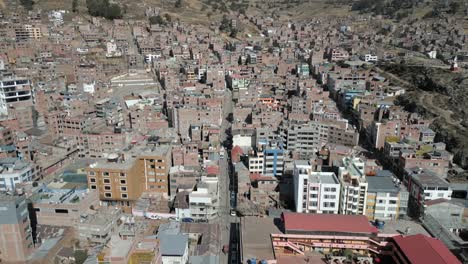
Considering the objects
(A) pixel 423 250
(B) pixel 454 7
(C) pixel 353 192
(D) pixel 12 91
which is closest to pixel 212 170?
(C) pixel 353 192

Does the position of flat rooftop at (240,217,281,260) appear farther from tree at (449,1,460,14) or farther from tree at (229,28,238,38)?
tree at (449,1,460,14)

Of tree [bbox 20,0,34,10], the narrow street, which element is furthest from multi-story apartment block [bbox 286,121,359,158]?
tree [bbox 20,0,34,10]

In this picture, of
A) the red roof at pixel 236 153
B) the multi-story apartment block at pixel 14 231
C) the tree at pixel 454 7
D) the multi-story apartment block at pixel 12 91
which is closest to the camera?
the multi-story apartment block at pixel 14 231

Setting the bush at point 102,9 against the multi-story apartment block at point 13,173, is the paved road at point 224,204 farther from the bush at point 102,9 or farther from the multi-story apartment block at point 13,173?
the bush at point 102,9

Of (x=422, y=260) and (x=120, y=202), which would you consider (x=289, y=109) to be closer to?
(x=120, y=202)

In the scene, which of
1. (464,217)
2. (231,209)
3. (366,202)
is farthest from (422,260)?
(231,209)

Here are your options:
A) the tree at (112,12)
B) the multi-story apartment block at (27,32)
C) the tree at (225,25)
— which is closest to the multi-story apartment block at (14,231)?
the multi-story apartment block at (27,32)
